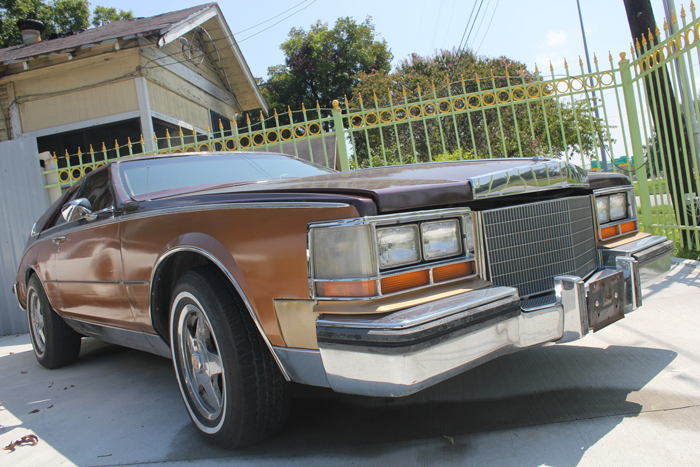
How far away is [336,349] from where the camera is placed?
5.29 feet

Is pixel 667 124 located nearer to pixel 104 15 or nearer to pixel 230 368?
pixel 230 368

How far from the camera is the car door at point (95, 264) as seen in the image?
2787 mm

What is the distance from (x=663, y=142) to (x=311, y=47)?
1055 inches

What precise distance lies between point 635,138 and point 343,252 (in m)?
5.20

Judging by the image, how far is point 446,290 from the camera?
179 centimetres

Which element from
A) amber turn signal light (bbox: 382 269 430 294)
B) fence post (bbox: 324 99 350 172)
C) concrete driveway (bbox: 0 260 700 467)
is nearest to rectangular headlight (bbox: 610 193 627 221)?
concrete driveway (bbox: 0 260 700 467)

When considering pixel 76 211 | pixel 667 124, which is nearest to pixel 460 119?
pixel 667 124

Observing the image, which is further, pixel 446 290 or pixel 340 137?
pixel 340 137

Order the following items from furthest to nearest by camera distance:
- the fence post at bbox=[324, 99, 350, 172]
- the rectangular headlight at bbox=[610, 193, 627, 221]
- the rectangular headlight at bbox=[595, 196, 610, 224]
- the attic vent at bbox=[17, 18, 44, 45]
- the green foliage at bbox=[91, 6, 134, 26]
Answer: the green foliage at bbox=[91, 6, 134, 26]
the attic vent at bbox=[17, 18, 44, 45]
the fence post at bbox=[324, 99, 350, 172]
the rectangular headlight at bbox=[610, 193, 627, 221]
the rectangular headlight at bbox=[595, 196, 610, 224]

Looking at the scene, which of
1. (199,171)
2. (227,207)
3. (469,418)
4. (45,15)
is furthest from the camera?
(45,15)

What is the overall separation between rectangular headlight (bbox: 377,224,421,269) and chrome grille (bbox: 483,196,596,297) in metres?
0.38

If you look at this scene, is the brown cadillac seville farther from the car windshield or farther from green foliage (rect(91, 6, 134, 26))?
green foliage (rect(91, 6, 134, 26))

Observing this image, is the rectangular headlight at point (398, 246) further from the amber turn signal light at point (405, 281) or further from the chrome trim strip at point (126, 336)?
the chrome trim strip at point (126, 336)

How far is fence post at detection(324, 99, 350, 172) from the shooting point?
18.9 feet
